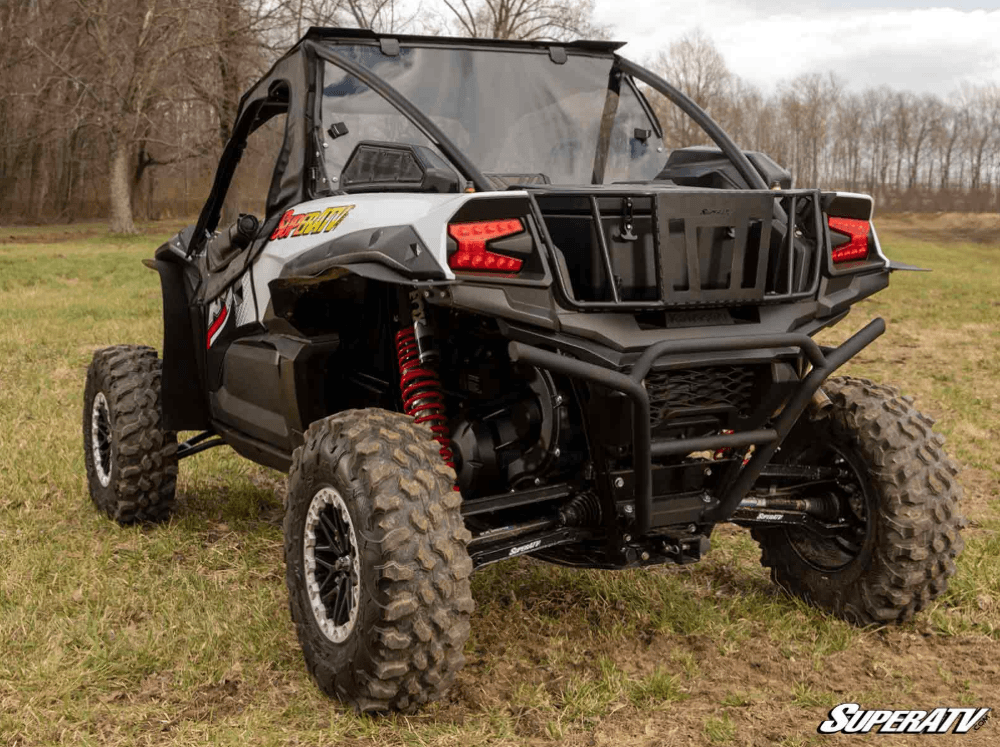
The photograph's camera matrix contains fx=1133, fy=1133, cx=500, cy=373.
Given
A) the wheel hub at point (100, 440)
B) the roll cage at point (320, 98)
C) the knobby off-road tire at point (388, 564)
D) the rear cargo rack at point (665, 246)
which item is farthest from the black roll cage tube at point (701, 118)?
the wheel hub at point (100, 440)

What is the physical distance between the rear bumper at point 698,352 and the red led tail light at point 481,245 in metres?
0.23

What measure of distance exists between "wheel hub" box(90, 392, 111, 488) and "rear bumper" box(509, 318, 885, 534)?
3.22 metres

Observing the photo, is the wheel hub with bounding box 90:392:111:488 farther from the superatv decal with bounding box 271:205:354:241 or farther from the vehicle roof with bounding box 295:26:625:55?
the vehicle roof with bounding box 295:26:625:55

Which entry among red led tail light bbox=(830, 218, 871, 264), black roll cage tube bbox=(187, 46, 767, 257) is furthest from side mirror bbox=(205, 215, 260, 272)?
red led tail light bbox=(830, 218, 871, 264)

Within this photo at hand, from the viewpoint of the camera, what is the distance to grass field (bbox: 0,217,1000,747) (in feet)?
11.2

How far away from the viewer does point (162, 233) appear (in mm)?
40938

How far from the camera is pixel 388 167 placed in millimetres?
3986

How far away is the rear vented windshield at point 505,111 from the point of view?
4242mm

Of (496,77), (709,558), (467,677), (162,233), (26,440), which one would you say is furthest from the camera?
(162,233)

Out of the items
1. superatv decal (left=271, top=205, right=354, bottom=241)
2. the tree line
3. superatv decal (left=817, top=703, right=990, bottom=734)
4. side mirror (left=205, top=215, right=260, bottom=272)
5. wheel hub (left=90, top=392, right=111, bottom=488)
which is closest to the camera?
superatv decal (left=817, top=703, right=990, bottom=734)

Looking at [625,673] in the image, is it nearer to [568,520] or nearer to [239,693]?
[568,520]

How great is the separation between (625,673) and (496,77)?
234cm

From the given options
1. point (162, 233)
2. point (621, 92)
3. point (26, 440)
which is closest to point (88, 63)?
point (162, 233)

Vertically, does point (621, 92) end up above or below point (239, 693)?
above
